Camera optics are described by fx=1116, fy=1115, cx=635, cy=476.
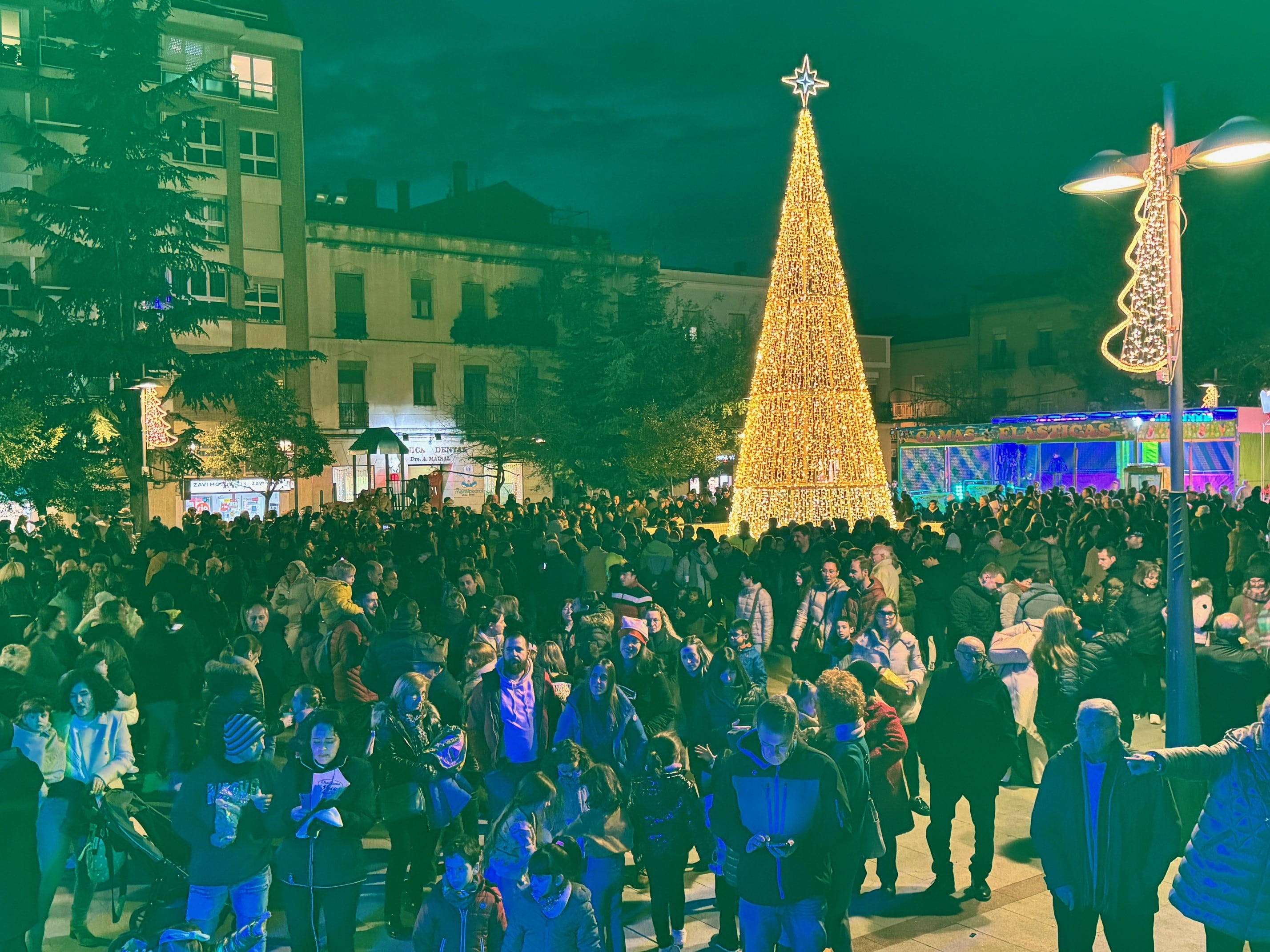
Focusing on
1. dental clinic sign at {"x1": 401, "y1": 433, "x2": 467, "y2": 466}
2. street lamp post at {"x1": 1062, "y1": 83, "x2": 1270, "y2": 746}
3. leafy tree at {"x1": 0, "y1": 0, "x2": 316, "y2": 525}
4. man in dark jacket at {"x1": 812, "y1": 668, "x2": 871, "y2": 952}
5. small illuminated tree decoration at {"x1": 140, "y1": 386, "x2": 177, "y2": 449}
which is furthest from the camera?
dental clinic sign at {"x1": 401, "y1": 433, "x2": 467, "y2": 466}

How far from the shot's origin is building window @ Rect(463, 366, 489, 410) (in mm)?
40969

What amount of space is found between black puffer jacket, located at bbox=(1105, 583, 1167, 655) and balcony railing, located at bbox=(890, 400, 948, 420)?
1713 inches

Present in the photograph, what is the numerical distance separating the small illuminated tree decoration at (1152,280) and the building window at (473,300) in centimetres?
3509

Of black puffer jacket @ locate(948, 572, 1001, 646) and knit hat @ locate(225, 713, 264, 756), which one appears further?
black puffer jacket @ locate(948, 572, 1001, 646)

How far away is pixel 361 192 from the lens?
44062 mm

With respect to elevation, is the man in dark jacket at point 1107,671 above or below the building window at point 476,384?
below

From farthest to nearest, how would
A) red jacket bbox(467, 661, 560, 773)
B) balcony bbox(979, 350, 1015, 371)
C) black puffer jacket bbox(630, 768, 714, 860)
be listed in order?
balcony bbox(979, 350, 1015, 371) → red jacket bbox(467, 661, 560, 773) → black puffer jacket bbox(630, 768, 714, 860)

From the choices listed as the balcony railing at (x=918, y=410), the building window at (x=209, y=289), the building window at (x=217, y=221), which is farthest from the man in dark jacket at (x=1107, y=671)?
the balcony railing at (x=918, y=410)

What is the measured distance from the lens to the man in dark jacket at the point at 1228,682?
689 cm

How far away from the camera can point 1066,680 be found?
7.93 meters

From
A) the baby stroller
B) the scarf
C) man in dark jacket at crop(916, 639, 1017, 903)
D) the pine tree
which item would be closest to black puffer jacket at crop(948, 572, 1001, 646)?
man in dark jacket at crop(916, 639, 1017, 903)

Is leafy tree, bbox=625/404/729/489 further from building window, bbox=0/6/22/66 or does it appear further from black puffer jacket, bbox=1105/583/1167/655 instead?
black puffer jacket, bbox=1105/583/1167/655

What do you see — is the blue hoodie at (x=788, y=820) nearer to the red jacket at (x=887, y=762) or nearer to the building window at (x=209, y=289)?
the red jacket at (x=887, y=762)

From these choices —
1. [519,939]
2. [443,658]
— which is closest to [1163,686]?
[443,658]
